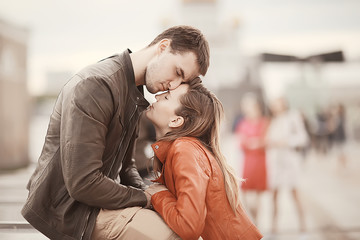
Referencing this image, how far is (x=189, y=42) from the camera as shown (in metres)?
1.80

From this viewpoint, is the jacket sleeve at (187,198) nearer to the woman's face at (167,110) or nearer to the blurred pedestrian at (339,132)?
the woman's face at (167,110)

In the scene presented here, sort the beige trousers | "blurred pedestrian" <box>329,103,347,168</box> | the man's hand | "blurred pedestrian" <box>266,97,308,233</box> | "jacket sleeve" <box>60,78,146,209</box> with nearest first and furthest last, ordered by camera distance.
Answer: "jacket sleeve" <box>60,78,146,209</box>
the beige trousers
the man's hand
"blurred pedestrian" <box>266,97,308,233</box>
"blurred pedestrian" <box>329,103,347,168</box>

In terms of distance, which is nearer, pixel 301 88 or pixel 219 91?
pixel 301 88

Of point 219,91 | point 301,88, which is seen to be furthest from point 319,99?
point 219,91

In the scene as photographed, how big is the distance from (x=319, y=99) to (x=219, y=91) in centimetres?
690

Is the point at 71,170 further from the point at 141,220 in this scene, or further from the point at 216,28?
the point at 216,28

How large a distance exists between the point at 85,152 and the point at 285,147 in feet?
12.4

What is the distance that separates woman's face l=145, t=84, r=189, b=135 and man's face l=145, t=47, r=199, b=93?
0.18ft

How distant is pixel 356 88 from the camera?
16.0 metres

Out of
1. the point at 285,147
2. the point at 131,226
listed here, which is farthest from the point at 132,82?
the point at 285,147

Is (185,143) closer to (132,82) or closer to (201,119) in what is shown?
(201,119)

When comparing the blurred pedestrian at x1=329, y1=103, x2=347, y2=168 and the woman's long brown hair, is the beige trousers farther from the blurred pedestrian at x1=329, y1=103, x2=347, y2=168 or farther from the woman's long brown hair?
the blurred pedestrian at x1=329, y1=103, x2=347, y2=168

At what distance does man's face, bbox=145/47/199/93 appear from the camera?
5.88ft

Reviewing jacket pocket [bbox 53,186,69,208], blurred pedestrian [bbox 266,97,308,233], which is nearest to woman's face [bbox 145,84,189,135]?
jacket pocket [bbox 53,186,69,208]
